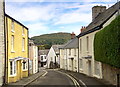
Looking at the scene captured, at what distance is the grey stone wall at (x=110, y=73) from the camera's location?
14705 mm

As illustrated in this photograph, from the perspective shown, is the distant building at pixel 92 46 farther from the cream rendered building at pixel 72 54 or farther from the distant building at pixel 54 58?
the distant building at pixel 54 58

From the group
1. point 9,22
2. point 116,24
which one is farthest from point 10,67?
point 116,24

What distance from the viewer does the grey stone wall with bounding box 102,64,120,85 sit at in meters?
14.7

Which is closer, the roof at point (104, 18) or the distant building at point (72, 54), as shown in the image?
the roof at point (104, 18)

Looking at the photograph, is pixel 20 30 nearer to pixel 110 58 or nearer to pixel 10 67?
pixel 10 67

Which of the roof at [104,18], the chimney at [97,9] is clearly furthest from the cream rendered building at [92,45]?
the chimney at [97,9]

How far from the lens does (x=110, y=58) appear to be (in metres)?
14.0

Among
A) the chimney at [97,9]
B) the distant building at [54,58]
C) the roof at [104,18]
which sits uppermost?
the chimney at [97,9]

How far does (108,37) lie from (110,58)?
1525mm

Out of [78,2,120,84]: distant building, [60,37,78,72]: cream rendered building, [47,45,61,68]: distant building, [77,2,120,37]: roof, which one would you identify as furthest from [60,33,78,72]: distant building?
[47,45,61,68]: distant building

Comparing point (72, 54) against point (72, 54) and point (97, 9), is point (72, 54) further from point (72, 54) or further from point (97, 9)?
point (97, 9)

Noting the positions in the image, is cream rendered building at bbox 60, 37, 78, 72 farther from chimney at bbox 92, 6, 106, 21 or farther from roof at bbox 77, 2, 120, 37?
roof at bbox 77, 2, 120, 37

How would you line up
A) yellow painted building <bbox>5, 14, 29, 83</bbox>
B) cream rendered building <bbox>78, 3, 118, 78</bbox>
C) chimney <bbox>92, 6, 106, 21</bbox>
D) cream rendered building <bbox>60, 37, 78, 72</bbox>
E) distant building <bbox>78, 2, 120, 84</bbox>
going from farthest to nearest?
1. cream rendered building <bbox>60, 37, 78, 72</bbox>
2. chimney <bbox>92, 6, 106, 21</bbox>
3. cream rendered building <bbox>78, 3, 118, 78</bbox>
4. yellow painted building <bbox>5, 14, 29, 83</bbox>
5. distant building <bbox>78, 2, 120, 84</bbox>

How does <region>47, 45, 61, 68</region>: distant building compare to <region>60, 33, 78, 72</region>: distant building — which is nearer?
<region>60, 33, 78, 72</region>: distant building
